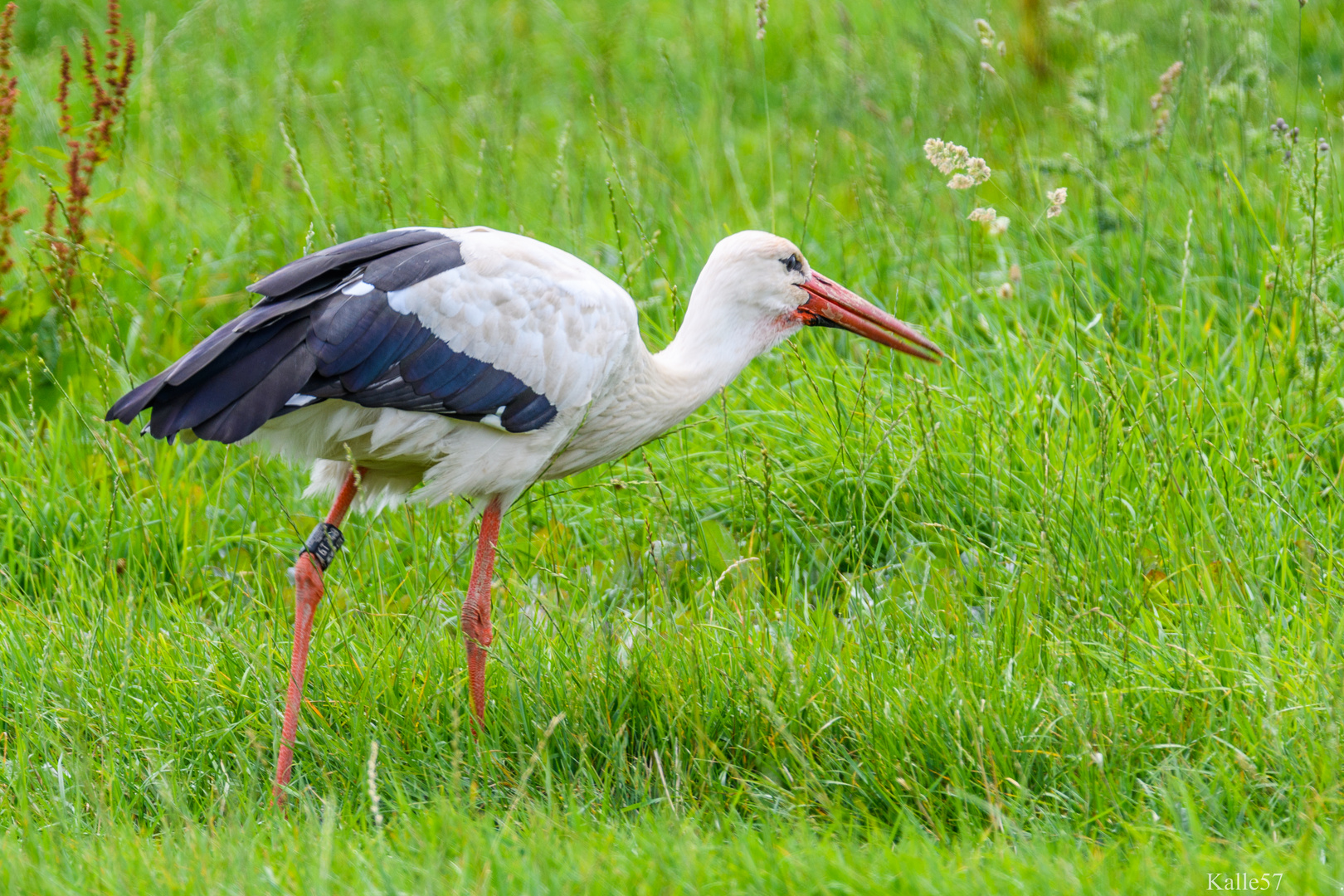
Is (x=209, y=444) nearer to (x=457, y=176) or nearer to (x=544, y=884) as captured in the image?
(x=457, y=176)

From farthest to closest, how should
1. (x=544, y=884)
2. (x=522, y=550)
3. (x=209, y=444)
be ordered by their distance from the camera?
(x=209, y=444), (x=522, y=550), (x=544, y=884)

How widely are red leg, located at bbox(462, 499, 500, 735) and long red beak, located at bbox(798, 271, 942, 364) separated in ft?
3.72

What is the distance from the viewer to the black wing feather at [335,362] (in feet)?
11.0

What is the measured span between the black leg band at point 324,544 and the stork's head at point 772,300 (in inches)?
46.8

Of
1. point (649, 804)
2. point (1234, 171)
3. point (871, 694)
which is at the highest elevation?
point (1234, 171)

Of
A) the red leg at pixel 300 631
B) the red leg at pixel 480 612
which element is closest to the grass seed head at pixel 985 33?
the red leg at pixel 480 612

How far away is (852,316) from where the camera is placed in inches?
163

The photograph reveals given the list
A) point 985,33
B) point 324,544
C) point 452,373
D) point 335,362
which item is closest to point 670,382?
point 452,373

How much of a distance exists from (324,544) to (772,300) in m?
1.46

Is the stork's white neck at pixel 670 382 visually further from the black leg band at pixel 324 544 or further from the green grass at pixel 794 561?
the black leg band at pixel 324 544

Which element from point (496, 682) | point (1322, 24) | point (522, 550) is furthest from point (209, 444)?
point (1322, 24)

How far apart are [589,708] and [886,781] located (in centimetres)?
75

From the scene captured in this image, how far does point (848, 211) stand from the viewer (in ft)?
21.1

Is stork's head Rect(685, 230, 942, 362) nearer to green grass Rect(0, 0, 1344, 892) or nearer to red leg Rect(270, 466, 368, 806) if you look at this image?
green grass Rect(0, 0, 1344, 892)
